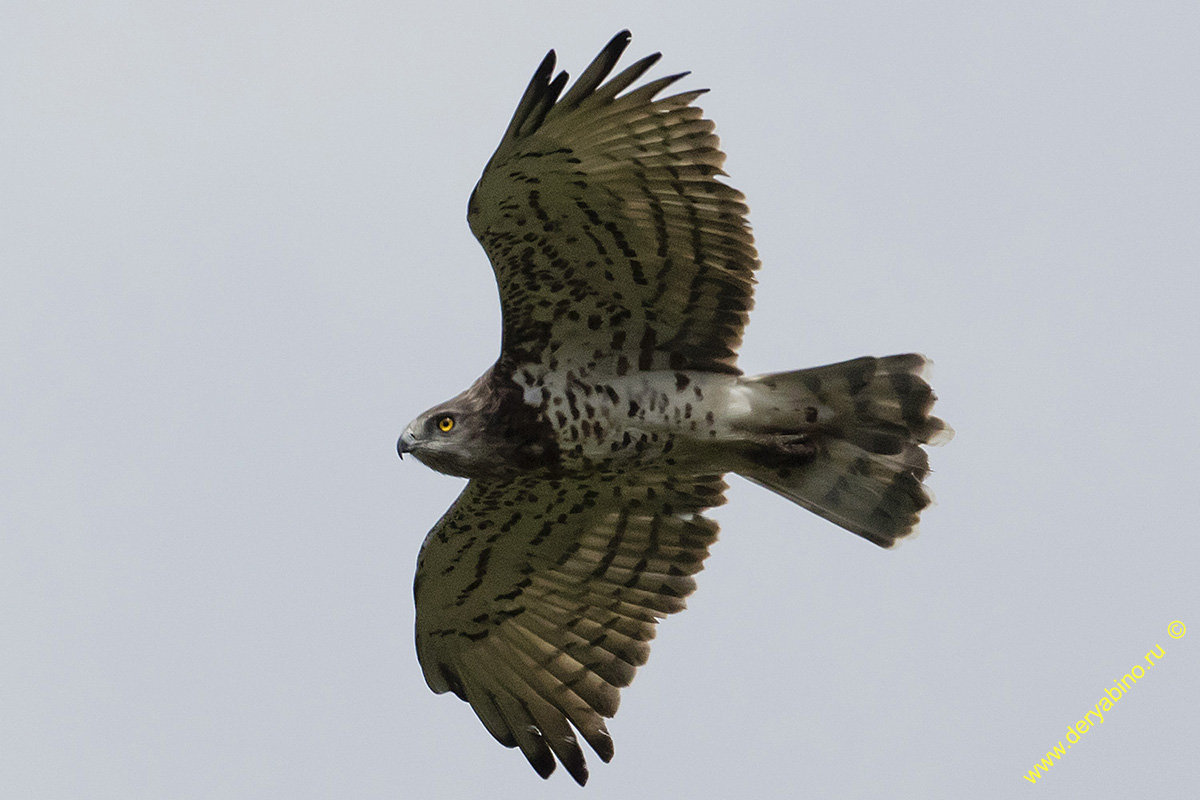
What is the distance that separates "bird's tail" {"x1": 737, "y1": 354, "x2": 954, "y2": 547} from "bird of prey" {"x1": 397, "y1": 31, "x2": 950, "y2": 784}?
0.01 meters

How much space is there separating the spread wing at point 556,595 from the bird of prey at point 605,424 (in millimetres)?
12

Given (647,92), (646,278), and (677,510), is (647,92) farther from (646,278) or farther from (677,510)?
(677,510)

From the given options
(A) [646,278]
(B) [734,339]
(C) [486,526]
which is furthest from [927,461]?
(C) [486,526]

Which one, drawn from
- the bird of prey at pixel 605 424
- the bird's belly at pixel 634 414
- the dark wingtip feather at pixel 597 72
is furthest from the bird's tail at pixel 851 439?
the dark wingtip feather at pixel 597 72

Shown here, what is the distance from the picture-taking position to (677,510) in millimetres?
9688

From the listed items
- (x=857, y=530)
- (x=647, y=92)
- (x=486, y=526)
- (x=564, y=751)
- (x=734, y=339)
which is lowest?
(x=564, y=751)

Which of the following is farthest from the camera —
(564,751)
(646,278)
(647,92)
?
(564,751)

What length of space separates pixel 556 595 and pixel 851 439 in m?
2.01

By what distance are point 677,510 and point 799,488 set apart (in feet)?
2.55

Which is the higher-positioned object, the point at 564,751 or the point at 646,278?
the point at 646,278

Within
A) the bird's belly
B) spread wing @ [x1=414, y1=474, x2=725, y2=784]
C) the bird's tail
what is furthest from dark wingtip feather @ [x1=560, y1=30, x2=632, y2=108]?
spread wing @ [x1=414, y1=474, x2=725, y2=784]

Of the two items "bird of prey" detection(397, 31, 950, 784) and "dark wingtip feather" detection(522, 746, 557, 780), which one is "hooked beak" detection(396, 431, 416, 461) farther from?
"dark wingtip feather" detection(522, 746, 557, 780)

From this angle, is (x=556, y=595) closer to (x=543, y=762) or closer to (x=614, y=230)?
(x=543, y=762)

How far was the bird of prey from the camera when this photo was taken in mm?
8398
